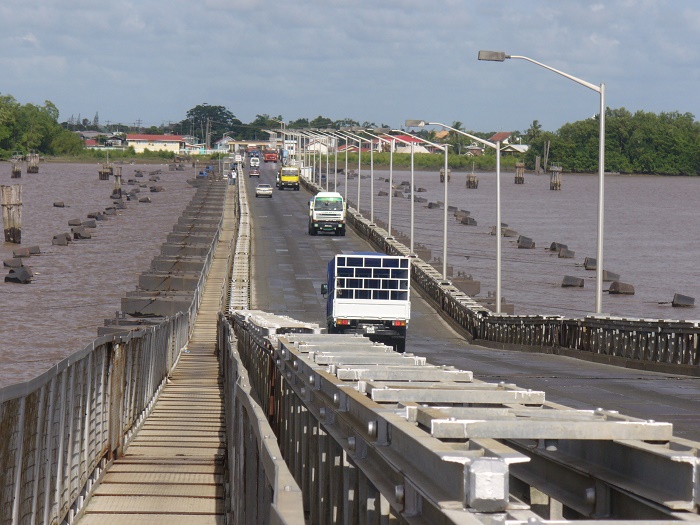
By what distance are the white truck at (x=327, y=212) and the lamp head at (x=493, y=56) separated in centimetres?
6163

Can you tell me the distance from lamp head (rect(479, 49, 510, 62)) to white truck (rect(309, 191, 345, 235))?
61.6 meters

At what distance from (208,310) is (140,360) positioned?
41.8 m

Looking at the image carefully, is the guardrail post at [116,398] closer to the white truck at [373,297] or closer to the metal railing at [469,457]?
the metal railing at [469,457]

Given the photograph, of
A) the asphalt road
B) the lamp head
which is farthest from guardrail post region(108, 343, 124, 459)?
the lamp head

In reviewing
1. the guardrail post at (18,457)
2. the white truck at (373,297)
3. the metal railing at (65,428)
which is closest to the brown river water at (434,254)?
the white truck at (373,297)

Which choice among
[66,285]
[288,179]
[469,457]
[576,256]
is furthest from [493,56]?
[288,179]

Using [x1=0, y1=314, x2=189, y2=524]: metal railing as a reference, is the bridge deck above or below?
below

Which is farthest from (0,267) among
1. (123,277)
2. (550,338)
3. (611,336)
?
(611,336)

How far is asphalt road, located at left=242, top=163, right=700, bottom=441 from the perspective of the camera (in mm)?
23453

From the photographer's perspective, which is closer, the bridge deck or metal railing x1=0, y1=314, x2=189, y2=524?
metal railing x1=0, y1=314, x2=189, y2=524

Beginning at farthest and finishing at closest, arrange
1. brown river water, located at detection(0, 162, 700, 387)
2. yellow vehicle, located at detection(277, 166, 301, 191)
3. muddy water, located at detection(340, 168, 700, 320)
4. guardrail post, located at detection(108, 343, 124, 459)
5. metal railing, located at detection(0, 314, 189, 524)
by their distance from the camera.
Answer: yellow vehicle, located at detection(277, 166, 301, 191)
muddy water, located at detection(340, 168, 700, 320)
brown river water, located at detection(0, 162, 700, 387)
guardrail post, located at detection(108, 343, 124, 459)
metal railing, located at detection(0, 314, 189, 524)

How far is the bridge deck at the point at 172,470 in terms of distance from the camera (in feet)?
39.3

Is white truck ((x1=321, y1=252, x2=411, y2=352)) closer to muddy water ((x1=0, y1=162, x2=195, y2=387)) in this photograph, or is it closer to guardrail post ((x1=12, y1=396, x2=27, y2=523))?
muddy water ((x1=0, y1=162, x2=195, y2=387))

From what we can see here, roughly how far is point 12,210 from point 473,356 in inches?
3072
